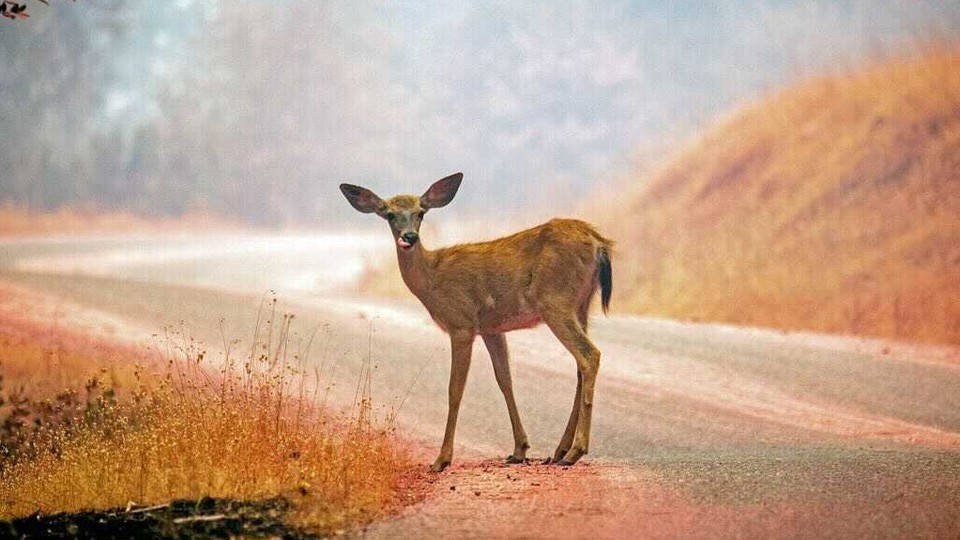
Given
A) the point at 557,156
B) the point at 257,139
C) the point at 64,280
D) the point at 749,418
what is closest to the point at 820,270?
the point at 749,418

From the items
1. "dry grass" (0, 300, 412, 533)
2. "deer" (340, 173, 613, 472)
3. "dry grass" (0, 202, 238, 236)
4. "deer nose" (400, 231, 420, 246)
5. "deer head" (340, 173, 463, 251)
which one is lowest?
"dry grass" (0, 300, 412, 533)

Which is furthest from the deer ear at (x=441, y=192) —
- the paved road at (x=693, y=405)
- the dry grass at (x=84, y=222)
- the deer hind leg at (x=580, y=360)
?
the dry grass at (x=84, y=222)

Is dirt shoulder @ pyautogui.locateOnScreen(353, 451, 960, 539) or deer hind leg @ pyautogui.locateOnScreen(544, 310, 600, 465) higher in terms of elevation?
deer hind leg @ pyautogui.locateOnScreen(544, 310, 600, 465)

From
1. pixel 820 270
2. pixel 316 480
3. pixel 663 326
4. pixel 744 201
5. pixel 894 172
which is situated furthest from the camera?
pixel 744 201

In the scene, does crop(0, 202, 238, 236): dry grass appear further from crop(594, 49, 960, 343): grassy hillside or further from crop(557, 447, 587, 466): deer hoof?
crop(557, 447, 587, 466): deer hoof

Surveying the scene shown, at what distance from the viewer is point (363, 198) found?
9.09 metres

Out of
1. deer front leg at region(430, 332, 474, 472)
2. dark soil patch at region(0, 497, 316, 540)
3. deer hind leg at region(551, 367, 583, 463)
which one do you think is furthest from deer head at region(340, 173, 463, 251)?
dark soil patch at region(0, 497, 316, 540)

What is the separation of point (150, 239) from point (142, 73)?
23.0m

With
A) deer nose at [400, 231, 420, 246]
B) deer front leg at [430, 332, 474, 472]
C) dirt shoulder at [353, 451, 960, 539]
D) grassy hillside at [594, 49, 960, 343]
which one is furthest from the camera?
grassy hillside at [594, 49, 960, 343]

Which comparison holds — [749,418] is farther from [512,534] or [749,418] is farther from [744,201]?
[744,201]

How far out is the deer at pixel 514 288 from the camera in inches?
354

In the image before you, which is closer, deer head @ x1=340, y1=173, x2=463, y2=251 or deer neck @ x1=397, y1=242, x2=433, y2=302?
deer head @ x1=340, y1=173, x2=463, y2=251

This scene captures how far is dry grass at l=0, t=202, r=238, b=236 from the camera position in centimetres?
4200

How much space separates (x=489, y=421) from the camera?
12289mm
